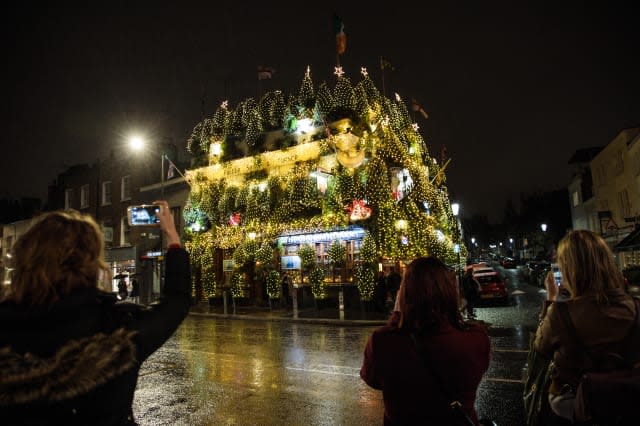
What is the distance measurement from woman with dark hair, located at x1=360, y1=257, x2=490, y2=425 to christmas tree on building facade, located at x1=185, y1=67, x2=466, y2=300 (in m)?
17.4

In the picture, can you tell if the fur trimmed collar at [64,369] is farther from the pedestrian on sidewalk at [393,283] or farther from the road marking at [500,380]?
the pedestrian on sidewalk at [393,283]

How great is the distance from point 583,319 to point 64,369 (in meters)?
2.73

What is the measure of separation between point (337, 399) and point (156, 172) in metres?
29.5

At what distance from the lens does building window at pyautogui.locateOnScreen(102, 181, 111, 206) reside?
33.7 meters

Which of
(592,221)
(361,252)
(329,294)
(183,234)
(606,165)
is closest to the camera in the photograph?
(361,252)

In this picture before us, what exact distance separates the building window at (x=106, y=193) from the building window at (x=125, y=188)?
172 centimetres

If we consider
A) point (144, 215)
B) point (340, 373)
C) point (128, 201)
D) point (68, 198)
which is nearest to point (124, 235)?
point (128, 201)

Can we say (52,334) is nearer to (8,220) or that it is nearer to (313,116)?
(313,116)

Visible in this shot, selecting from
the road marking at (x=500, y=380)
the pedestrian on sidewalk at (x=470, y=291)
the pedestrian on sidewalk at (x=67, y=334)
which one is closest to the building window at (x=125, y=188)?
the pedestrian on sidewalk at (x=470, y=291)

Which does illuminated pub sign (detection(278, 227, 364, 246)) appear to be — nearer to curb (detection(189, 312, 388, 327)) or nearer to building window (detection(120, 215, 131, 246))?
curb (detection(189, 312, 388, 327))

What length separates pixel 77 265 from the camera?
200cm

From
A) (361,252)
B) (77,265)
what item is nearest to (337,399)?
(77,265)

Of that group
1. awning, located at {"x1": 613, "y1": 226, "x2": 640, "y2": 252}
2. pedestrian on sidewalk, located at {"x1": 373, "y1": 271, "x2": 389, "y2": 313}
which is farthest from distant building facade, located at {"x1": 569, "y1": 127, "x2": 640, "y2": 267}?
pedestrian on sidewalk, located at {"x1": 373, "y1": 271, "x2": 389, "y2": 313}

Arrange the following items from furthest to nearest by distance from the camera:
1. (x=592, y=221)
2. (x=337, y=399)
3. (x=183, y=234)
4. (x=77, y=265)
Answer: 1. (x=592, y=221)
2. (x=183, y=234)
3. (x=337, y=399)
4. (x=77, y=265)
